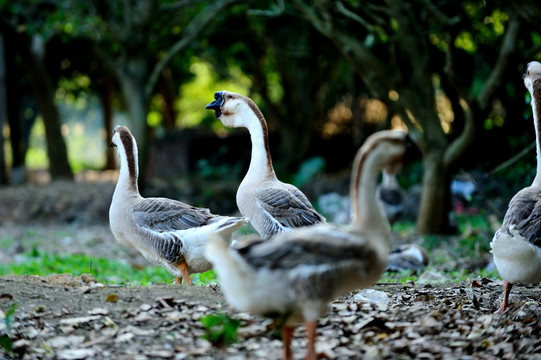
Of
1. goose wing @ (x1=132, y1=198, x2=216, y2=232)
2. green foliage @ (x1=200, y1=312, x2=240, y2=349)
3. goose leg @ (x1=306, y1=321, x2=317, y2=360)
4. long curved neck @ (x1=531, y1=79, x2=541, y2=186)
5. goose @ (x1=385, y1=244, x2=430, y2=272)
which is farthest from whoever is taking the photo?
goose @ (x1=385, y1=244, x2=430, y2=272)

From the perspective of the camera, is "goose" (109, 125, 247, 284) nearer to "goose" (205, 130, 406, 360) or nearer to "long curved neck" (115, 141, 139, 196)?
"long curved neck" (115, 141, 139, 196)

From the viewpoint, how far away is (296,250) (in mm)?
4148

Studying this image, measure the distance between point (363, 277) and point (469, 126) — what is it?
7.59 metres

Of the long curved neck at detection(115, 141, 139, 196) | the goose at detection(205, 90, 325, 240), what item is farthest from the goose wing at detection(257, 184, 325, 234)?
the long curved neck at detection(115, 141, 139, 196)

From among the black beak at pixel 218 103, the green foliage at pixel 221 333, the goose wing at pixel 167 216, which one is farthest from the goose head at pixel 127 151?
the green foliage at pixel 221 333

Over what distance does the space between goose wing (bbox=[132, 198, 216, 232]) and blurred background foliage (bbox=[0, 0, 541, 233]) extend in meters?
4.91

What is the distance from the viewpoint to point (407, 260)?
9.25m

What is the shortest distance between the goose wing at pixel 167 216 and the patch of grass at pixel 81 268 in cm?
177

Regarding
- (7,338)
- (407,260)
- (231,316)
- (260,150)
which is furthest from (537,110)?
(7,338)

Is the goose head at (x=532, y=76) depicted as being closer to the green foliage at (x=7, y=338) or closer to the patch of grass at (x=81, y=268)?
the patch of grass at (x=81, y=268)

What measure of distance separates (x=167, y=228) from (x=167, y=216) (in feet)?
0.41

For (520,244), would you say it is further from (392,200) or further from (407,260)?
(392,200)

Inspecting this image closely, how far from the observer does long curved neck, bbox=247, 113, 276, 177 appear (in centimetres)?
737

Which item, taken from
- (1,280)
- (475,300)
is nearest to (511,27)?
(475,300)
